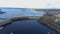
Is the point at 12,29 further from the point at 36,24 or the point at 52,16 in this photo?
the point at 52,16

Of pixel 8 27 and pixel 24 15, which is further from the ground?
pixel 24 15

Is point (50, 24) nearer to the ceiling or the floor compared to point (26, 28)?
nearer to the ceiling

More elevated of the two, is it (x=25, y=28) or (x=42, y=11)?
(x=42, y=11)

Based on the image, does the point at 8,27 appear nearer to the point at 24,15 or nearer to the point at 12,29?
the point at 12,29

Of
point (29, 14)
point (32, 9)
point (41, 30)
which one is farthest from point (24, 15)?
point (41, 30)

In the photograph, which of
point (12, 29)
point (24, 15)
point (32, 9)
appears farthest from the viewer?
point (32, 9)

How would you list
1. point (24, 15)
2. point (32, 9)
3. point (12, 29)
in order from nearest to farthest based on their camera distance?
point (12, 29)
point (24, 15)
point (32, 9)

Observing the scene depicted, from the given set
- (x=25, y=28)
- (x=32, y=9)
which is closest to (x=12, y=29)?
(x=25, y=28)
